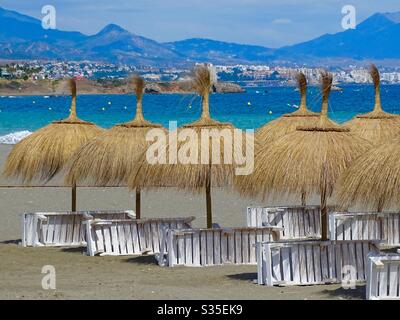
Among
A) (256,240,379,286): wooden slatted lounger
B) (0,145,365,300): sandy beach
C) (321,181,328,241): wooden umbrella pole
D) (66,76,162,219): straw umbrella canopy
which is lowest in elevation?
(0,145,365,300): sandy beach

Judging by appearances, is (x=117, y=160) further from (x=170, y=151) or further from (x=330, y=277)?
(x=330, y=277)

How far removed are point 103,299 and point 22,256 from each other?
4544mm

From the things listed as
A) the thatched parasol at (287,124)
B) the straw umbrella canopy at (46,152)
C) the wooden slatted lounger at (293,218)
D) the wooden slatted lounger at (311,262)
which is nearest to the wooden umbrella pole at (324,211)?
the wooden slatted lounger at (311,262)

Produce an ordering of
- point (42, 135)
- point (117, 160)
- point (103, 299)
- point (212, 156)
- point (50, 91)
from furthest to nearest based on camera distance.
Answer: point (50, 91)
point (42, 135)
point (117, 160)
point (212, 156)
point (103, 299)

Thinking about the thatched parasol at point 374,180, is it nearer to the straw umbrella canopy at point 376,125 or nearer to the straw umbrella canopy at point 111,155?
the straw umbrella canopy at point 111,155

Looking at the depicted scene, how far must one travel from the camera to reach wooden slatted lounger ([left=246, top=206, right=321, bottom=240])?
16.0 metres

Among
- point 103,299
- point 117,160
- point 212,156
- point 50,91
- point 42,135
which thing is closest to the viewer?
point 103,299

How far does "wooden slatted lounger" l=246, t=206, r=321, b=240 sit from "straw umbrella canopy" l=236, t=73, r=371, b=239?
166 inches

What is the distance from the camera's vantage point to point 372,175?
33.0ft

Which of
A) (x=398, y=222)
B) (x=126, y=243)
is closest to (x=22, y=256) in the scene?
(x=126, y=243)

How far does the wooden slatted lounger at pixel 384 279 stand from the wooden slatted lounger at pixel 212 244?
3091mm

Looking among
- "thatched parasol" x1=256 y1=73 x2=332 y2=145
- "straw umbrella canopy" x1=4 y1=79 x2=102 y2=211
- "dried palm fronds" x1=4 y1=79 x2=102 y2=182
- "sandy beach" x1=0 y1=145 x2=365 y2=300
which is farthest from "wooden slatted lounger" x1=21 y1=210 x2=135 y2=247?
"thatched parasol" x1=256 y1=73 x2=332 y2=145

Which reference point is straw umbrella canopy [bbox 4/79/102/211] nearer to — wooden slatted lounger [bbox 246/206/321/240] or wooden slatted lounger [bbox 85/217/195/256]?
wooden slatted lounger [bbox 85/217/195/256]

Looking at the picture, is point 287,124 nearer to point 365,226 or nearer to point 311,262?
point 365,226
